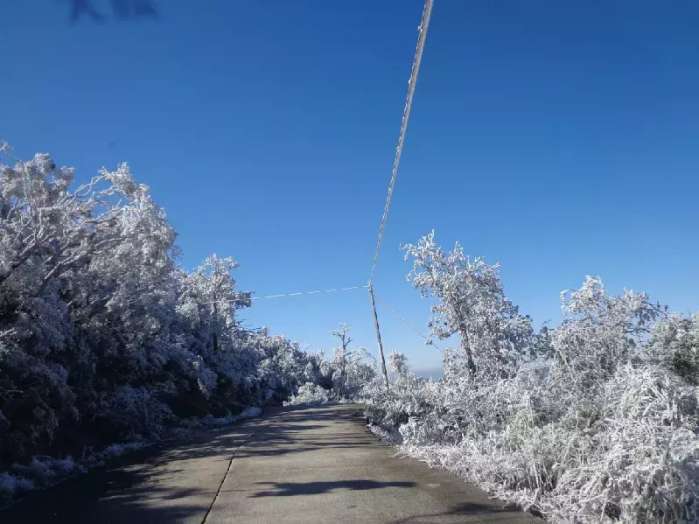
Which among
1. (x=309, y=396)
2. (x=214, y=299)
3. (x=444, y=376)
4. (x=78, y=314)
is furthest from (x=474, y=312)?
(x=309, y=396)

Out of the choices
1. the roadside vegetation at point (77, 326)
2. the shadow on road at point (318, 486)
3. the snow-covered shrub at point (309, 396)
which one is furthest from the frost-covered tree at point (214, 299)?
the shadow on road at point (318, 486)

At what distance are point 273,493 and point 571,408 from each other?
4.09 meters

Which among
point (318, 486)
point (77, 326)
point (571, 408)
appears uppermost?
point (77, 326)

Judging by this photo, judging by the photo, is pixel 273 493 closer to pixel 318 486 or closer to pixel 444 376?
pixel 318 486

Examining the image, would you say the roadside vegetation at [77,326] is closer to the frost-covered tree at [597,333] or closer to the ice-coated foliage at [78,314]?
the ice-coated foliage at [78,314]

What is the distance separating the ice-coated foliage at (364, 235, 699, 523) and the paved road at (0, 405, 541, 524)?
55 cm

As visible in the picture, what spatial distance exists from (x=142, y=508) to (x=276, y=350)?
62.4 m

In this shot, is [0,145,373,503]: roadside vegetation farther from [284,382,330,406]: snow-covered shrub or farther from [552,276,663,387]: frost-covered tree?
[284,382,330,406]: snow-covered shrub

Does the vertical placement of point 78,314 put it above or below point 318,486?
above

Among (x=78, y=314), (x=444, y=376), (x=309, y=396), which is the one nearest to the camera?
(x=444, y=376)

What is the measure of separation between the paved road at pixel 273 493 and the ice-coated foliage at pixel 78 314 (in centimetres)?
262

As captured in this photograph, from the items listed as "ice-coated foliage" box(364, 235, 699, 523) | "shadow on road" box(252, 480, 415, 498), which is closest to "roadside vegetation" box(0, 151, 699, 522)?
"ice-coated foliage" box(364, 235, 699, 523)

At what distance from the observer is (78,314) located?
1470cm

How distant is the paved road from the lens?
5.45m
